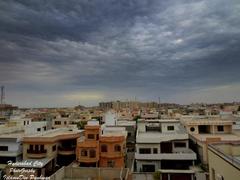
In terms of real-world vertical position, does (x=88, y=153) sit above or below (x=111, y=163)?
above

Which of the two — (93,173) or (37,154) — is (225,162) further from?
(37,154)

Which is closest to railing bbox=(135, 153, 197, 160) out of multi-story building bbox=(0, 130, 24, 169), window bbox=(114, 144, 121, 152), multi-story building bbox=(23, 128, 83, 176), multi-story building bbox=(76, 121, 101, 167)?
window bbox=(114, 144, 121, 152)

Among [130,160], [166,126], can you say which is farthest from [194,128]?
[130,160]

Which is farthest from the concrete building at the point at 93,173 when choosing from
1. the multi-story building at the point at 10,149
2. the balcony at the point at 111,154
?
the multi-story building at the point at 10,149

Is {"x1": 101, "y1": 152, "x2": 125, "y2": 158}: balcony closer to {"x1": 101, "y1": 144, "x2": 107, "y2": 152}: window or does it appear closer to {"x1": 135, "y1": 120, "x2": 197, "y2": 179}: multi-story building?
{"x1": 101, "y1": 144, "x2": 107, "y2": 152}: window

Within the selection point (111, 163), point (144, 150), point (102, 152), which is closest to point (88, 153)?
point (102, 152)

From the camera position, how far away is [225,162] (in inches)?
408

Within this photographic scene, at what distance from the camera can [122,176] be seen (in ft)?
73.8

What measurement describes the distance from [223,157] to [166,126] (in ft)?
89.4

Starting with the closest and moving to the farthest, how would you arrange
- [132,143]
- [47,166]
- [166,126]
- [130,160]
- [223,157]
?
[223,157] → [47,166] → [130,160] → [166,126] → [132,143]

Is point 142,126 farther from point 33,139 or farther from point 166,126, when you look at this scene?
point 33,139

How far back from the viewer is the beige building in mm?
9398

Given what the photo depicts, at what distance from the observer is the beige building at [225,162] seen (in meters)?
9.40

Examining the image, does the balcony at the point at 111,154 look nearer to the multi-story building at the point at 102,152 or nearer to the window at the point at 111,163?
the multi-story building at the point at 102,152
